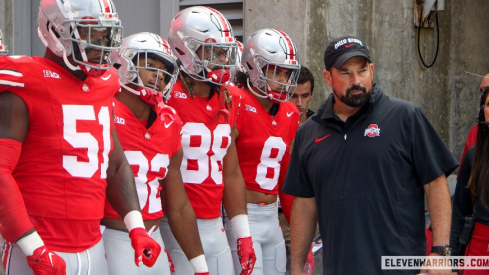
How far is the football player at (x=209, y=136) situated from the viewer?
15.0 feet

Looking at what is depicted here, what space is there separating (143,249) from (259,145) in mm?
1960

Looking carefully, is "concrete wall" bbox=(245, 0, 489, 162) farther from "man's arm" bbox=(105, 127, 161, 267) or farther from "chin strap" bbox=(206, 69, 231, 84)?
"man's arm" bbox=(105, 127, 161, 267)

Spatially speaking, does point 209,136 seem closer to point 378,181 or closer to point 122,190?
point 122,190

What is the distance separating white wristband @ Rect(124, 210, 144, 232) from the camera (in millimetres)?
3484

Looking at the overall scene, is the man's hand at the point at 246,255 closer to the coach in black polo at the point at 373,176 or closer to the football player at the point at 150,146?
the football player at the point at 150,146

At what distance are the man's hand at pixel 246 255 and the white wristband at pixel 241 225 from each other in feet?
0.10

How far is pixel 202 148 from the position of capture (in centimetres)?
458

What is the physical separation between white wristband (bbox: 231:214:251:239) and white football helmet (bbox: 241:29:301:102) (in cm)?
87

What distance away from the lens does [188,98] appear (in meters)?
4.62

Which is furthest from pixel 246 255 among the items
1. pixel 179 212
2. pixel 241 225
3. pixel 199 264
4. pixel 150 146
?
pixel 150 146

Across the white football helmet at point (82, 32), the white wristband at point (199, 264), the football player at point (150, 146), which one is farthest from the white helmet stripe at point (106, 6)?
the white wristband at point (199, 264)

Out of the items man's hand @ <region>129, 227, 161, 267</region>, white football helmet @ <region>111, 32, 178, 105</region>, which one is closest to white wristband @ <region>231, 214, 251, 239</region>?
white football helmet @ <region>111, 32, 178, 105</region>

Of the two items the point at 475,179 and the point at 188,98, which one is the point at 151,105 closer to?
the point at 188,98

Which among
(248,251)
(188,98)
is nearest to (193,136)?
(188,98)
